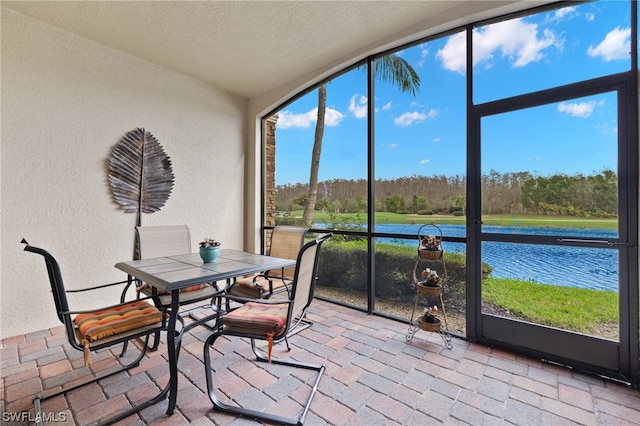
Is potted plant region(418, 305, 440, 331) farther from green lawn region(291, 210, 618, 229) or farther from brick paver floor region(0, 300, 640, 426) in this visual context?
green lawn region(291, 210, 618, 229)

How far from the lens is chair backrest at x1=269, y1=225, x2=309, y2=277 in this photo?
9.89 feet

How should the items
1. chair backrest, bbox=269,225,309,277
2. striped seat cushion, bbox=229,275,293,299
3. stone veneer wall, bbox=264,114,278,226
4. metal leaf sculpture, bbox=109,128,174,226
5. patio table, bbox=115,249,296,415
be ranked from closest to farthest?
patio table, bbox=115,249,296,415, striped seat cushion, bbox=229,275,293,299, chair backrest, bbox=269,225,309,277, metal leaf sculpture, bbox=109,128,174,226, stone veneer wall, bbox=264,114,278,226

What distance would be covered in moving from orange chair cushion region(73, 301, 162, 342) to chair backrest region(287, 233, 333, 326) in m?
0.92

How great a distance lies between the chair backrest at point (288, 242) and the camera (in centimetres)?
302

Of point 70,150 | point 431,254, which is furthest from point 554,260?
point 70,150

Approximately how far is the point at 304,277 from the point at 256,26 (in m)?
2.54

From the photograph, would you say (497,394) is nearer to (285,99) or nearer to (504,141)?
(504,141)

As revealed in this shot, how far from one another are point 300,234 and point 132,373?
1794 mm

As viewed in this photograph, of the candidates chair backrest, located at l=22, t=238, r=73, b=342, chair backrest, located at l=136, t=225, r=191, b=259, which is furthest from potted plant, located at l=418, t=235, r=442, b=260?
chair backrest, located at l=22, t=238, r=73, b=342

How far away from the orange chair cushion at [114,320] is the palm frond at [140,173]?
1.78 meters

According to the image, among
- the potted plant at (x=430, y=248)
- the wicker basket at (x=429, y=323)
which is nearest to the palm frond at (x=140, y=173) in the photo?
the potted plant at (x=430, y=248)

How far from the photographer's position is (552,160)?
88.0 inches

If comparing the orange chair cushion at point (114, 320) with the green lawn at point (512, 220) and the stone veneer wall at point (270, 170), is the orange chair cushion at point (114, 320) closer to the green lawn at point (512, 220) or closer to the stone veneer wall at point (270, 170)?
the green lawn at point (512, 220)

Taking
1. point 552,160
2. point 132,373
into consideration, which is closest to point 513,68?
point 552,160
